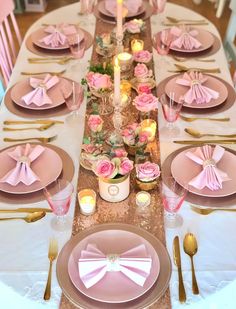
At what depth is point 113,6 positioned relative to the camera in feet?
8.05

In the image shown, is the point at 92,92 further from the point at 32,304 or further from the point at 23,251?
the point at 32,304

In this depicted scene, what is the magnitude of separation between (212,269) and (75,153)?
64 centimetres

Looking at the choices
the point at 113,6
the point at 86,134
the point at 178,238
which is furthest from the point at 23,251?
the point at 113,6

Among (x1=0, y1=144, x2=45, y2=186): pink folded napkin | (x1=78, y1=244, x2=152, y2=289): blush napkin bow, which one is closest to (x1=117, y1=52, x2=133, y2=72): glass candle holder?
(x1=0, y1=144, x2=45, y2=186): pink folded napkin

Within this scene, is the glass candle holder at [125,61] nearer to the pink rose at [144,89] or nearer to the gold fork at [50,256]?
the pink rose at [144,89]

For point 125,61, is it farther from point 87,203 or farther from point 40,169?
point 87,203

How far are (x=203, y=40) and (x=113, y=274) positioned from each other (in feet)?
4.75

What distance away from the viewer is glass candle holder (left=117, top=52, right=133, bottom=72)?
1968 mm

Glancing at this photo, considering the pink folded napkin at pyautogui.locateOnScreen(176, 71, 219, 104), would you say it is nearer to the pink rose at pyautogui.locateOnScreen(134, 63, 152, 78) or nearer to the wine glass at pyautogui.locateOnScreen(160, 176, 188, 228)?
the pink rose at pyautogui.locateOnScreen(134, 63, 152, 78)

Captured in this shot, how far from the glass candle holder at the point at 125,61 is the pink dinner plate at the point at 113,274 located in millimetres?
956

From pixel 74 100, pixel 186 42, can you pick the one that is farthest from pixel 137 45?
pixel 74 100

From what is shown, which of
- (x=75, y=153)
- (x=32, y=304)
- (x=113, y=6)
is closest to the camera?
(x=32, y=304)

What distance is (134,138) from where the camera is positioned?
150 centimetres

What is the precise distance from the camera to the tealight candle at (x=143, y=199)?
1.35m
